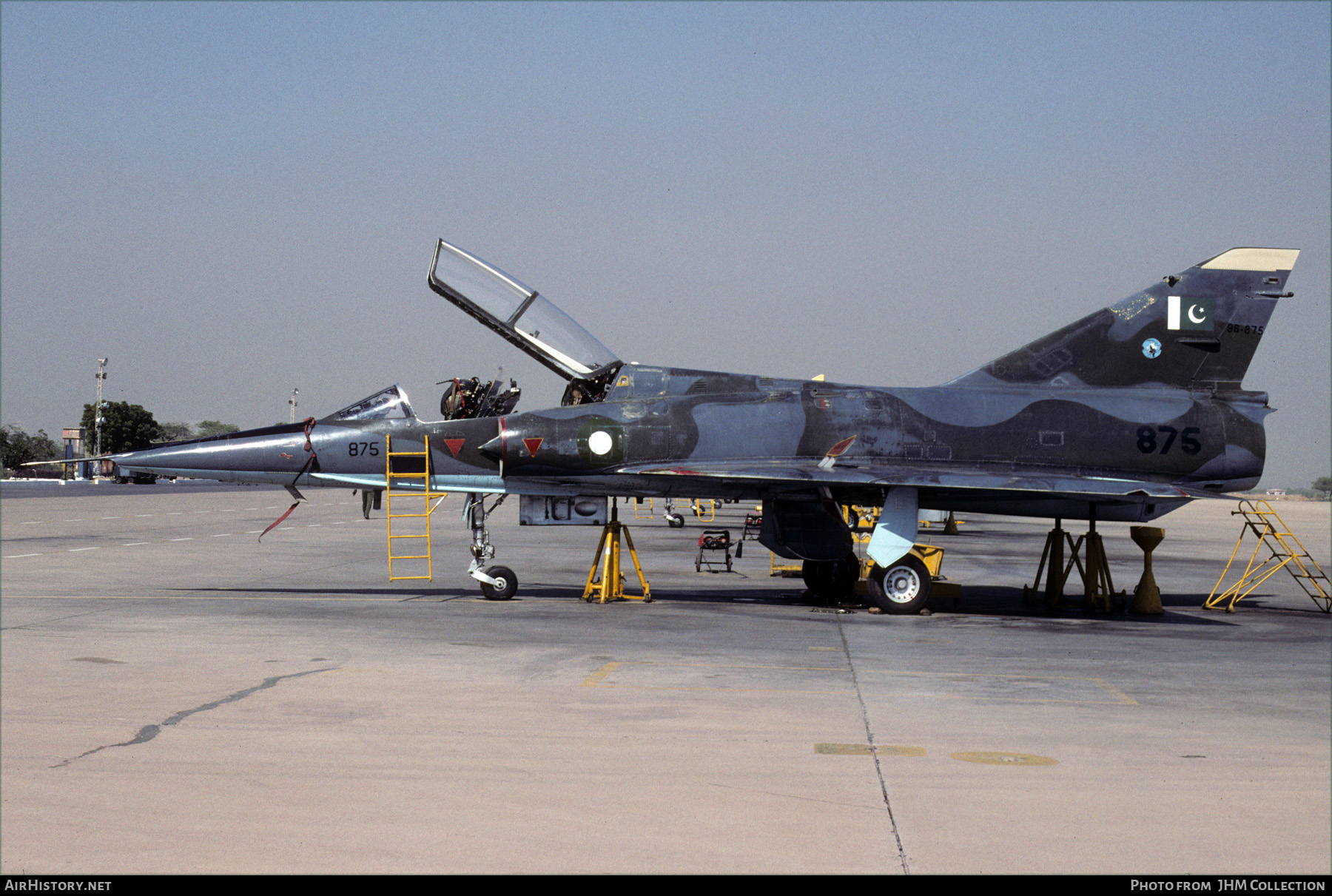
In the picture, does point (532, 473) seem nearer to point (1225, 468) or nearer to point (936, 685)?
point (936, 685)

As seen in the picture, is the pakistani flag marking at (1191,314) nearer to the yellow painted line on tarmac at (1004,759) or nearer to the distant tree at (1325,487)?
the yellow painted line on tarmac at (1004,759)

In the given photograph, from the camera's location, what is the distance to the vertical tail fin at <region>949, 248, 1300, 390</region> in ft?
55.4

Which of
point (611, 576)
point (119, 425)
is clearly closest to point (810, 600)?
point (611, 576)

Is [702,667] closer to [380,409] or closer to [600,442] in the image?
[600,442]

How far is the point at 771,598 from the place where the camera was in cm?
1756

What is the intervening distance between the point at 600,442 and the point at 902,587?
4.67 meters

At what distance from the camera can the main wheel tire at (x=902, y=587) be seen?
51.2ft

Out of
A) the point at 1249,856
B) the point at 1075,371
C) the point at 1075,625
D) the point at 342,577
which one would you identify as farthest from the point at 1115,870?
the point at 342,577

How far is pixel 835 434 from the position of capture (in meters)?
16.2

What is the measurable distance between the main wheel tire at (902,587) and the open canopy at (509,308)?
4.98m

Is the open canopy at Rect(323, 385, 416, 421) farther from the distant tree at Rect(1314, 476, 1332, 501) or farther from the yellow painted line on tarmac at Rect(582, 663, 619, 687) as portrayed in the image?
the distant tree at Rect(1314, 476, 1332, 501)

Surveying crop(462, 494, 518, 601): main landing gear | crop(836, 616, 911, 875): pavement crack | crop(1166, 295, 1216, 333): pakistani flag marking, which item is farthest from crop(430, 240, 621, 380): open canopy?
crop(1166, 295, 1216, 333): pakistani flag marking

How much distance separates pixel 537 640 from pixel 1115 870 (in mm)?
7906
